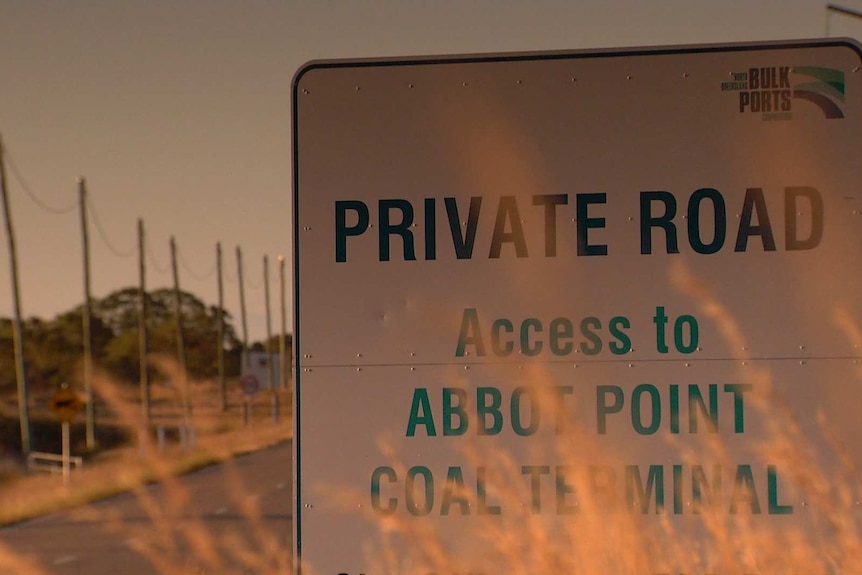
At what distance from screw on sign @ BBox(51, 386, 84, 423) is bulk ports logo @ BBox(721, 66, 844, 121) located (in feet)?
99.3

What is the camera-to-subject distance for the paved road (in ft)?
55.7

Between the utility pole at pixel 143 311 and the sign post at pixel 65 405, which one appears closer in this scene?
the sign post at pixel 65 405

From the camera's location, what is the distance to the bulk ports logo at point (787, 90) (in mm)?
4098

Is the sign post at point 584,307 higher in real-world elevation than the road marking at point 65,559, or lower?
higher

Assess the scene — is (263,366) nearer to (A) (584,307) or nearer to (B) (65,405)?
(B) (65,405)

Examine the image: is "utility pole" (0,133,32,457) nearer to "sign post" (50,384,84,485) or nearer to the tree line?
"sign post" (50,384,84,485)

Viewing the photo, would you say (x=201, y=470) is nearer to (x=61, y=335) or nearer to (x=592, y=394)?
(x=592, y=394)

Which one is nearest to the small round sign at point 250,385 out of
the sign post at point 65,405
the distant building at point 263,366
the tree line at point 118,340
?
the distant building at point 263,366

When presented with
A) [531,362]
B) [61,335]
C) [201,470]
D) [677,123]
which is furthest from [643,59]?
[61,335]

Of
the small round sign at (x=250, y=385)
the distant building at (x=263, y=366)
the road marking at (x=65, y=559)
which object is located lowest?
the road marking at (x=65, y=559)

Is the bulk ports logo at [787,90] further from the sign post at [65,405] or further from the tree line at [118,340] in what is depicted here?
the tree line at [118,340]

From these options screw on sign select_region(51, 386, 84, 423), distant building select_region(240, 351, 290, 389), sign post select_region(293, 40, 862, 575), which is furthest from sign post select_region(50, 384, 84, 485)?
distant building select_region(240, 351, 290, 389)

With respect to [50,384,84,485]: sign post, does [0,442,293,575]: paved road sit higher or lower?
lower

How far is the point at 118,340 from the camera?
374ft
